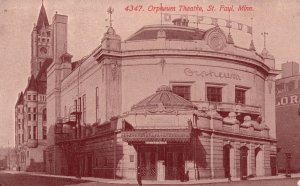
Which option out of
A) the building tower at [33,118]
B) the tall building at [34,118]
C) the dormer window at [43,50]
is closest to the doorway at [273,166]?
the tall building at [34,118]

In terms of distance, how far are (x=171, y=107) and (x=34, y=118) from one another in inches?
2010

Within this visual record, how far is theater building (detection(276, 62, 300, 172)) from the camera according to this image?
6174 centimetres

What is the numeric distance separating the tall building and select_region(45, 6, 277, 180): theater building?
28.4 meters

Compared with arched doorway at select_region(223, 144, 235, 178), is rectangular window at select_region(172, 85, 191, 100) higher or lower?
higher

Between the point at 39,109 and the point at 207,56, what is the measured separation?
152ft

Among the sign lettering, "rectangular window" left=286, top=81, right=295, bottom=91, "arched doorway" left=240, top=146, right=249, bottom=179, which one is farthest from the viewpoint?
"rectangular window" left=286, top=81, right=295, bottom=91

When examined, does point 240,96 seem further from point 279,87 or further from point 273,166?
point 279,87

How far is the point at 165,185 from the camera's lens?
98.8 feet

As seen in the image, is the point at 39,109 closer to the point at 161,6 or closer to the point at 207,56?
the point at 207,56

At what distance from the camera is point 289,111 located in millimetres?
62625

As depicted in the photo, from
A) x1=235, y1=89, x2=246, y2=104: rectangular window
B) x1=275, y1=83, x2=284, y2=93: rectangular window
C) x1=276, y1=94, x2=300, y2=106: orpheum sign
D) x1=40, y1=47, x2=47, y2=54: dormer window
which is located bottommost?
x1=235, y1=89, x2=246, y2=104: rectangular window

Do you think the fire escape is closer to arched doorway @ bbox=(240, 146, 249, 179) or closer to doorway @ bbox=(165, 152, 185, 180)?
doorway @ bbox=(165, 152, 185, 180)

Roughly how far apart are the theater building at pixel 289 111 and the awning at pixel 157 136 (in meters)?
30.5

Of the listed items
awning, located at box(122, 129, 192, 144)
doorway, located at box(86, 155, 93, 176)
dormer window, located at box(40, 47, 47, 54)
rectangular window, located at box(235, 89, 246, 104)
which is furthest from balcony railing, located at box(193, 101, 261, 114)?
dormer window, located at box(40, 47, 47, 54)
